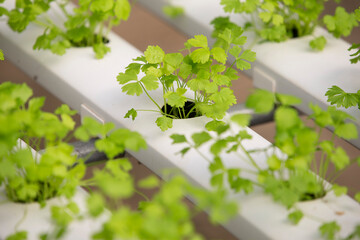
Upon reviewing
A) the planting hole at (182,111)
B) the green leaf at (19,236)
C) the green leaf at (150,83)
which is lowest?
the green leaf at (19,236)

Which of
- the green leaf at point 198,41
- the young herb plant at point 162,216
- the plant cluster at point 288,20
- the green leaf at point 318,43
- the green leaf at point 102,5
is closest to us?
the young herb plant at point 162,216

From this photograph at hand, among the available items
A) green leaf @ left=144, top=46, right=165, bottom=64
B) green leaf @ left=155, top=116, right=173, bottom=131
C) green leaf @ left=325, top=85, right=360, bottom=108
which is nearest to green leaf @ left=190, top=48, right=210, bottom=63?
green leaf @ left=144, top=46, right=165, bottom=64

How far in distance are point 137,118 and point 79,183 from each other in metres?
0.51

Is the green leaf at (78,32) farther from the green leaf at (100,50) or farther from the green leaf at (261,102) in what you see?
the green leaf at (261,102)

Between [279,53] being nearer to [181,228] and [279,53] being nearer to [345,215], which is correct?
[345,215]

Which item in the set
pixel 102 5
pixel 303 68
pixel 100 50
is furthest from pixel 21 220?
pixel 303 68

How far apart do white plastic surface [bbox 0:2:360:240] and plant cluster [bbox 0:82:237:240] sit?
0.20 meters

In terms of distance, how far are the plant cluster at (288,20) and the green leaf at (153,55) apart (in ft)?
1.83

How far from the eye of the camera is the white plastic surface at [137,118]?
2.13 meters

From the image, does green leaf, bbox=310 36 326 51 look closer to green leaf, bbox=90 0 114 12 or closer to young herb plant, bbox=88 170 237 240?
green leaf, bbox=90 0 114 12

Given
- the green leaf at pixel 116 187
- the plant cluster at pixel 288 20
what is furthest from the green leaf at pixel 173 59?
the green leaf at pixel 116 187

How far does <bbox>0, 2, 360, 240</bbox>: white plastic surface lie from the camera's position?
213cm

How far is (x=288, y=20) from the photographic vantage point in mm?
3332

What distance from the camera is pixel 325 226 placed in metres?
2.01
